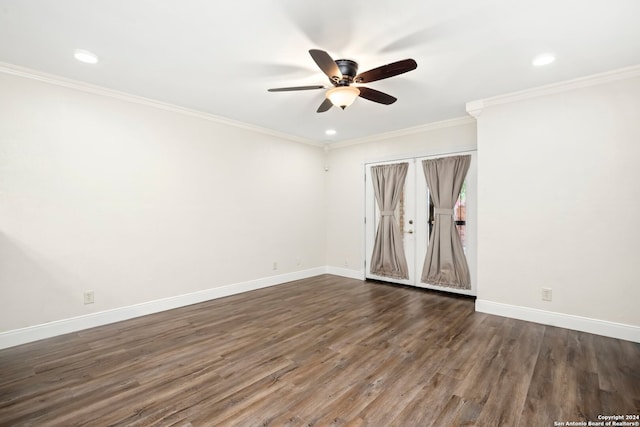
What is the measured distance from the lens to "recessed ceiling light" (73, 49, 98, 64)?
267cm

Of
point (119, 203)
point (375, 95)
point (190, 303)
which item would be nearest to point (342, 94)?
point (375, 95)

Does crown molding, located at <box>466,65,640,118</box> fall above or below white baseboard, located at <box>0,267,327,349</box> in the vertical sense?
above

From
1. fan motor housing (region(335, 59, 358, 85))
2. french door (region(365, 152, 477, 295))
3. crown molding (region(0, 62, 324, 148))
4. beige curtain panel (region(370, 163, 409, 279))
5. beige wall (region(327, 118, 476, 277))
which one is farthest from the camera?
beige curtain panel (region(370, 163, 409, 279))

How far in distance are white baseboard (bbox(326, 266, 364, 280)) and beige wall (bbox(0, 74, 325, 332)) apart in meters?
1.35

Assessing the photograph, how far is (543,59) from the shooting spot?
9.21ft

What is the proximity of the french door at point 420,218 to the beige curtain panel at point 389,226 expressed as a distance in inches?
3.1

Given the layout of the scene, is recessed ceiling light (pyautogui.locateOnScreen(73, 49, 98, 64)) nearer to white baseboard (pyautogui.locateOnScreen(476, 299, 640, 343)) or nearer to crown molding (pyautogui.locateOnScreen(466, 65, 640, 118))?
crown molding (pyautogui.locateOnScreen(466, 65, 640, 118))

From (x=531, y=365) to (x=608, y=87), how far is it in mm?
2950

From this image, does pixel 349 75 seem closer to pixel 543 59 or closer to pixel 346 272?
pixel 543 59

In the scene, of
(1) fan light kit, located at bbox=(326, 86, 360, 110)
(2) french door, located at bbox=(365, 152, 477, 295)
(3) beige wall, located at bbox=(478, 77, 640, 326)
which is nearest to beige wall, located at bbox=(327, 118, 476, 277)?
(2) french door, located at bbox=(365, 152, 477, 295)

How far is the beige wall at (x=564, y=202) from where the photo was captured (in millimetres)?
3088

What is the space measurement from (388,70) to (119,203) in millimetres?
3347

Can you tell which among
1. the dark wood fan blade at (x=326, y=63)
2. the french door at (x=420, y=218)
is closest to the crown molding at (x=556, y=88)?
the french door at (x=420, y=218)

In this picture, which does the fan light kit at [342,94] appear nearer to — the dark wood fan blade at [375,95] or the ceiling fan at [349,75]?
the ceiling fan at [349,75]
